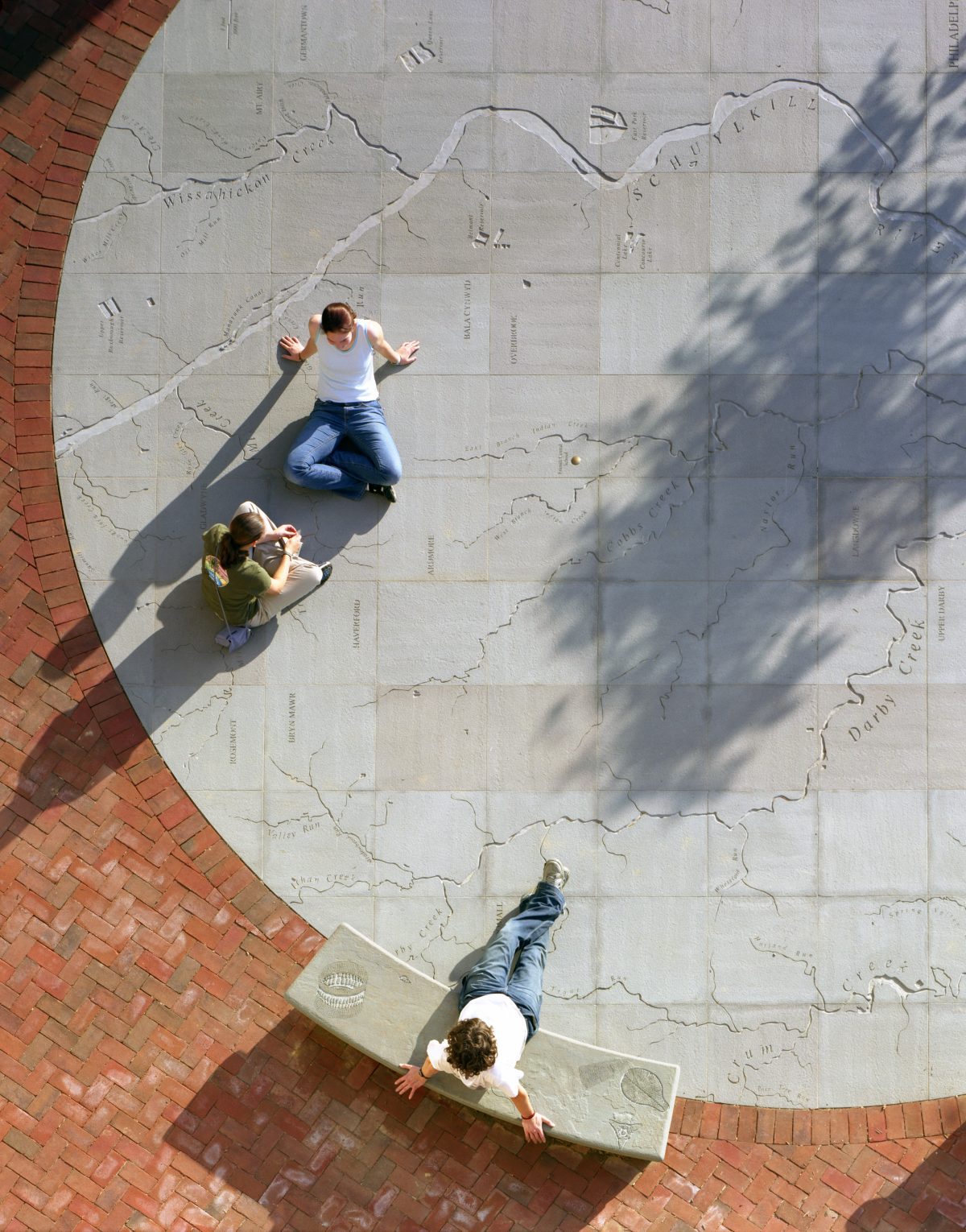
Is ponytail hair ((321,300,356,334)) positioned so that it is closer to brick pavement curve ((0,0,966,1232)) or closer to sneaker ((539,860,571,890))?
brick pavement curve ((0,0,966,1232))

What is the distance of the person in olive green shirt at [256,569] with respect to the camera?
6.46 meters

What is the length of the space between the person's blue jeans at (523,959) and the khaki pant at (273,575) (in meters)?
2.54

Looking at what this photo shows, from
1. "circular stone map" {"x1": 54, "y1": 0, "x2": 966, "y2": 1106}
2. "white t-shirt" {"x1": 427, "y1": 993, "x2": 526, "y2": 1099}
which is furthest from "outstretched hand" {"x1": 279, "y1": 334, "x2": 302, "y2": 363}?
"white t-shirt" {"x1": 427, "y1": 993, "x2": 526, "y2": 1099}

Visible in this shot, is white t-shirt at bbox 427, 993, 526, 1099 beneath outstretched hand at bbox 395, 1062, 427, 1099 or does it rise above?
above

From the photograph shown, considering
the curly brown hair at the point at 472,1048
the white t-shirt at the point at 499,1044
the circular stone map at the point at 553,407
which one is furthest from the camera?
the circular stone map at the point at 553,407

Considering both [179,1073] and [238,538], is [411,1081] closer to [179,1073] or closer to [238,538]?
[179,1073]

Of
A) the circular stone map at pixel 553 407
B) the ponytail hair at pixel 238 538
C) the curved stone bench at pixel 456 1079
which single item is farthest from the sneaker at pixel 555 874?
the ponytail hair at pixel 238 538

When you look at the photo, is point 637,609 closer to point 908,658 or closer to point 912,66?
point 908,658

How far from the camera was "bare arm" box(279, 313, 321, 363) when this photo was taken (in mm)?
6918

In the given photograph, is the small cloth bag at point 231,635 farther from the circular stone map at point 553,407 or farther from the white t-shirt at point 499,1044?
the white t-shirt at point 499,1044

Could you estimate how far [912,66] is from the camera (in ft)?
24.1

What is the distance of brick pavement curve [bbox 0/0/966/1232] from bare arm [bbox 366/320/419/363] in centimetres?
234

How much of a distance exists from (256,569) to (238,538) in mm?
261

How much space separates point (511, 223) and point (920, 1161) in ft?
22.7
